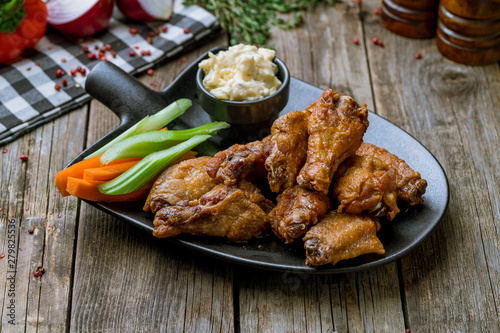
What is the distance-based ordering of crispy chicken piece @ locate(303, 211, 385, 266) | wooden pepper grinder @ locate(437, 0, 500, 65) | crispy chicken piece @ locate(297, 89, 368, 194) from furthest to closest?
1. wooden pepper grinder @ locate(437, 0, 500, 65)
2. crispy chicken piece @ locate(297, 89, 368, 194)
3. crispy chicken piece @ locate(303, 211, 385, 266)

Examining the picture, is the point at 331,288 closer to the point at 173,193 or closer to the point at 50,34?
the point at 173,193

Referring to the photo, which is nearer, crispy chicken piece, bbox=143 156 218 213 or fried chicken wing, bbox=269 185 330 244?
fried chicken wing, bbox=269 185 330 244

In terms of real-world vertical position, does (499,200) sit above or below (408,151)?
below

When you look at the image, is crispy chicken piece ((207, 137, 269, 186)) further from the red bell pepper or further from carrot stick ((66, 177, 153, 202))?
the red bell pepper

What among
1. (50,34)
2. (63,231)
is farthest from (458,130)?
(50,34)

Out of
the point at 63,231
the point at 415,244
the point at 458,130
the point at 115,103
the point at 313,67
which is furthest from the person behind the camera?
the point at 313,67

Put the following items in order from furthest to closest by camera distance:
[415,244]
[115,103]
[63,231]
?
[115,103] → [63,231] → [415,244]

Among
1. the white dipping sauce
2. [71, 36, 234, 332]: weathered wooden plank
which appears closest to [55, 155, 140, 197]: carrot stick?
[71, 36, 234, 332]: weathered wooden plank
